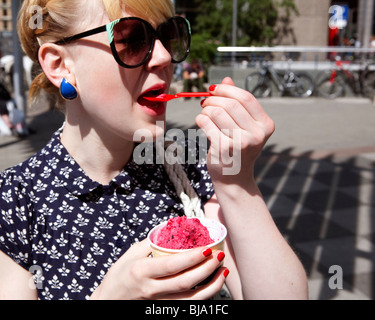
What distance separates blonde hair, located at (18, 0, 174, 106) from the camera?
1417 mm

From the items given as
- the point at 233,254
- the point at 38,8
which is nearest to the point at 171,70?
the point at 38,8

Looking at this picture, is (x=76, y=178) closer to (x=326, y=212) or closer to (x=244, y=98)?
(x=244, y=98)

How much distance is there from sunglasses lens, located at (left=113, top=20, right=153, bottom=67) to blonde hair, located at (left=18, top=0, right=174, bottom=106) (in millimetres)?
42

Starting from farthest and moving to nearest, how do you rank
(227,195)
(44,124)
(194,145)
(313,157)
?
1. (44,124)
2. (313,157)
3. (194,145)
4. (227,195)

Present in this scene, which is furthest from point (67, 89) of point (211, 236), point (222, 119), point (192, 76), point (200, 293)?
point (192, 76)

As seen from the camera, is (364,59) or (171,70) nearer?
(171,70)

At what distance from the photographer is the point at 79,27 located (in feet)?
4.70

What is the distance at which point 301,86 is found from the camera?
13883 millimetres

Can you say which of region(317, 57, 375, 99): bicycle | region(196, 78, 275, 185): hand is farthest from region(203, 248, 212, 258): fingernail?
region(317, 57, 375, 99): bicycle

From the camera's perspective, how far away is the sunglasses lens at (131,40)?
1.40m

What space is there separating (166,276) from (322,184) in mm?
5383

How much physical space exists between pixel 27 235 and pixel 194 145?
29.1 inches

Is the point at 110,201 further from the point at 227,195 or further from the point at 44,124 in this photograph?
the point at 44,124

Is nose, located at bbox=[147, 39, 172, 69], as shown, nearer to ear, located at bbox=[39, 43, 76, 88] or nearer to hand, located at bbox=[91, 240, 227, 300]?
ear, located at bbox=[39, 43, 76, 88]
